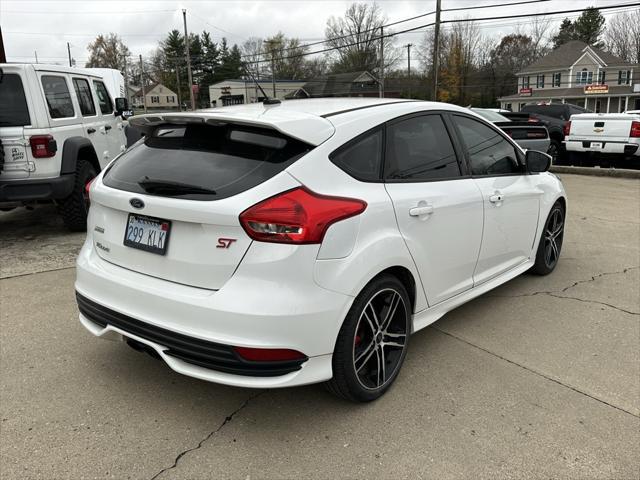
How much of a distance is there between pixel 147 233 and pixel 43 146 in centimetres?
411

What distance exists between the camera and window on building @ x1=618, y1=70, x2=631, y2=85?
5566cm

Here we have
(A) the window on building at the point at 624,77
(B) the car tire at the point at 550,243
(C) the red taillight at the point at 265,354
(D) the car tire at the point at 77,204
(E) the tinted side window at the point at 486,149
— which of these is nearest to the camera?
(C) the red taillight at the point at 265,354

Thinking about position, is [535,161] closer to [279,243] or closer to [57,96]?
[279,243]

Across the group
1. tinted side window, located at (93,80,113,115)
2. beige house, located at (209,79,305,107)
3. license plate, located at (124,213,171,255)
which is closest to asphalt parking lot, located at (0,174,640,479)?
license plate, located at (124,213,171,255)

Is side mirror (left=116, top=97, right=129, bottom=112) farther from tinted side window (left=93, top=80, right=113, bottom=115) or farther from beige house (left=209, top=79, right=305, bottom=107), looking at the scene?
beige house (left=209, top=79, right=305, bottom=107)

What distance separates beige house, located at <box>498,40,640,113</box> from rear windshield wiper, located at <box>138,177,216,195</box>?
2330 inches

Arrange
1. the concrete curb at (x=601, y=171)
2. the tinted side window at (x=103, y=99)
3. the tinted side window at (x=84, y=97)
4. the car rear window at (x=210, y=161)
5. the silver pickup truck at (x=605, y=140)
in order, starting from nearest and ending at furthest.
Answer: the car rear window at (x=210, y=161) < the tinted side window at (x=84, y=97) < the tinted side window at (x=103, y=99) < the concrete curb at (x=601, y=171) < the silver pickup truck at (x=605, y=140)

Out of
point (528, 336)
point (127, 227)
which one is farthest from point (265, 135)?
point (528, 336)

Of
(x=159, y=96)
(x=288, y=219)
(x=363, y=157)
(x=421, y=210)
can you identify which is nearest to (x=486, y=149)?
(x=421, y=210)

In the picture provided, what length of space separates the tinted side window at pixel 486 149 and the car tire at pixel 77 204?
470 cm

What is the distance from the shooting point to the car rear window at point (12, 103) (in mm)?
5809

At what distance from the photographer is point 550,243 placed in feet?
16.3

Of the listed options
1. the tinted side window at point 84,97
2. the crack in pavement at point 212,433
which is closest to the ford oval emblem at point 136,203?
the crack in pavement at point 212,433

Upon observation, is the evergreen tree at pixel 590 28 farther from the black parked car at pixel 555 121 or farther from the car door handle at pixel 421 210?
the car door handle at pixel 421 210
